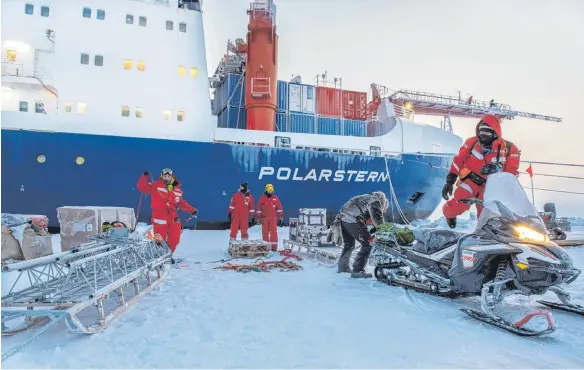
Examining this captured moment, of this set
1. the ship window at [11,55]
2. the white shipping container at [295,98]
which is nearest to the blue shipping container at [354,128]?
the white shipping container at [295,98]

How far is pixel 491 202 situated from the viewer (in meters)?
3.38

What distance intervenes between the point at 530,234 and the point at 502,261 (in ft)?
1.04

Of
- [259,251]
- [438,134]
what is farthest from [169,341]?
[438,134]

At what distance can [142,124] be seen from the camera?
10633 mm

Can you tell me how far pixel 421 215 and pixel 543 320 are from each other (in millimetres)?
12165

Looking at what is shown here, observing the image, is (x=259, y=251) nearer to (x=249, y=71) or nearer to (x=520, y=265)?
(x=520, y=265)

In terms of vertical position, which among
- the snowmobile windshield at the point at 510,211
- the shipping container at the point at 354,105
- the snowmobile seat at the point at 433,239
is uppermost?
the shipping container at the point at 354,105

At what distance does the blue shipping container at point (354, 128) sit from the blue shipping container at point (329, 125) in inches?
13.6

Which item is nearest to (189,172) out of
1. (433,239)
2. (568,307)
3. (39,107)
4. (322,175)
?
(322,175)

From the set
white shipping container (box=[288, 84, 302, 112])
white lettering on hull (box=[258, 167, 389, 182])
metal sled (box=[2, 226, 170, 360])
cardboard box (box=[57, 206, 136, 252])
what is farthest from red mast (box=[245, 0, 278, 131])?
metal sled (box=[2, 226, 170, 360])

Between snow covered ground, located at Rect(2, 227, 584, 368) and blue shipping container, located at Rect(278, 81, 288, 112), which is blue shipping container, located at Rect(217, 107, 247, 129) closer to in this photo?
blue shipping container, located at Rect(278, 81, 288, 112)

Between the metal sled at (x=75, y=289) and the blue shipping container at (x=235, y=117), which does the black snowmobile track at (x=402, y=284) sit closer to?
the metal sled at (x=75, y=289)

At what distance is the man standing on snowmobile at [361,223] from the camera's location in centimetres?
493

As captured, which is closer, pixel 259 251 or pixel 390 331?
pixel 390 331
